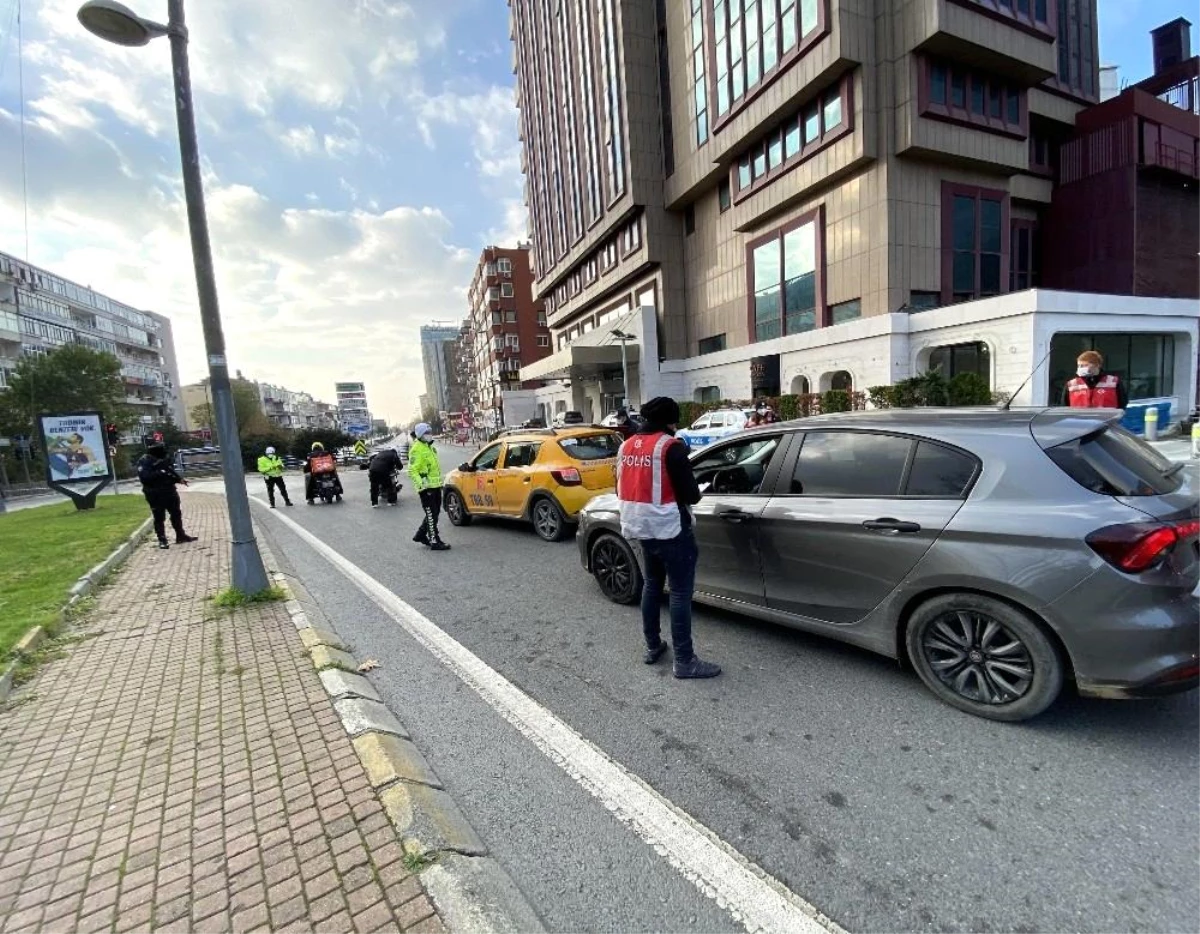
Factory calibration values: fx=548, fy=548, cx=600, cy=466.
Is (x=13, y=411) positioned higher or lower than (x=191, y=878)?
higher

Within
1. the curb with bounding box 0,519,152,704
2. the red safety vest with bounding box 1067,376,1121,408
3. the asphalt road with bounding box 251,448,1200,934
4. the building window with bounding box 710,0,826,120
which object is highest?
the building window with bounding box 710,0,826,120

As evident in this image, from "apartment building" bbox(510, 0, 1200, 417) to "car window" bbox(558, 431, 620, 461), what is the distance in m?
16.3

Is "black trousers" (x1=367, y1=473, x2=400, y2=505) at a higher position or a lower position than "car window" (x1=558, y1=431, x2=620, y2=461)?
lower

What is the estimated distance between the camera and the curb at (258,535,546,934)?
1.84 meters

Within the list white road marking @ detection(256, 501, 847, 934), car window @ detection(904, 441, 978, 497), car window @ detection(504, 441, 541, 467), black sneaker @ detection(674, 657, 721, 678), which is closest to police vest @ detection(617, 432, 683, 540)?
black sneaker @ detection(674, 657, 721, 678)

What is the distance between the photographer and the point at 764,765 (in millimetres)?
2619

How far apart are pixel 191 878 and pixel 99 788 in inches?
41.4

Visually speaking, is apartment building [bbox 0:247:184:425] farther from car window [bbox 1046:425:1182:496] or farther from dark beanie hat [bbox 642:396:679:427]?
car window [bbox 1046:425:1182:496]

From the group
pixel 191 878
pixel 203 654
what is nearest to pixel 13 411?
pixel 203 654

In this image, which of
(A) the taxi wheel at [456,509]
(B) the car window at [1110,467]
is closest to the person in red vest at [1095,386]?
(B) the car window at [1110,467]

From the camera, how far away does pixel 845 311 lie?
23203 millimetres

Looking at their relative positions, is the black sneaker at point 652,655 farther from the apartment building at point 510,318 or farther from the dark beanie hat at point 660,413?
the apartment building at point 510,318

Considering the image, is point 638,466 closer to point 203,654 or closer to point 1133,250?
point 203,654

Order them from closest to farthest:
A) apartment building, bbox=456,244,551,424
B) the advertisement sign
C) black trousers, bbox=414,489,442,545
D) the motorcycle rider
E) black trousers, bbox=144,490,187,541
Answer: black trousers, bbox=414,489,442,545, black trousers, bbox=144,490,187,541, the motorcycle rider, the advertisement sign, apartment building, bbox=456,244,551,424
